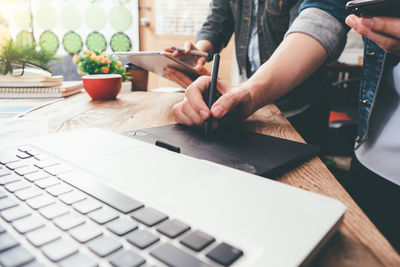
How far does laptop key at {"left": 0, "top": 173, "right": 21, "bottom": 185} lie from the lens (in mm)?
261

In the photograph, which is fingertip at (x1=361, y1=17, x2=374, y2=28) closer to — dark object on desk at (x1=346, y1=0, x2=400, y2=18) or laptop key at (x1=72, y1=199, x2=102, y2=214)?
dark object on desk at (x1=346, y1=0, x2=400, y2=18)

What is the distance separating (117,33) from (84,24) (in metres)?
0.36

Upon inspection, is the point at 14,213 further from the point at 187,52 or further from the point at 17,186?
the point at 187,52

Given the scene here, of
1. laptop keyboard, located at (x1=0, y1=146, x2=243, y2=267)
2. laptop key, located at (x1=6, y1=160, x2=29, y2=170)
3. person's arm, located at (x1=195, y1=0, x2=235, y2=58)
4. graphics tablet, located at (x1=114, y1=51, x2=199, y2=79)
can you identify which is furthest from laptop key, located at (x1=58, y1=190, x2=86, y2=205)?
person's arm, located at (x1=195, y1=0, x2=235, y2=58)

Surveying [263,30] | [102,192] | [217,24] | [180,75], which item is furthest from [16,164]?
[217,24]

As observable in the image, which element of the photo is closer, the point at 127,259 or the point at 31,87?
the point at 127,259

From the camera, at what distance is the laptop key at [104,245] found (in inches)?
6.5

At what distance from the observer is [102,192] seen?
0.80 ft

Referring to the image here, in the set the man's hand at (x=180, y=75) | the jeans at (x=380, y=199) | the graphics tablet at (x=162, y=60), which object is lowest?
the jeans at (x=380, y=199)

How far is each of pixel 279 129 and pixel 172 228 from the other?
490 millimetres

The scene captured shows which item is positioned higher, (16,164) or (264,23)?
(264,23)

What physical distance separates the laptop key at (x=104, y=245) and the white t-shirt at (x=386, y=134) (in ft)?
2.12

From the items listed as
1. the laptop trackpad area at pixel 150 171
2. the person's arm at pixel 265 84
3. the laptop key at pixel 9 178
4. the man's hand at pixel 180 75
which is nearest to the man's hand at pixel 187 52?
the man's hand at pixel 180 75

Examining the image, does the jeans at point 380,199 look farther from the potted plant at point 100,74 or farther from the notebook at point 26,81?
the notebook at point 26,81
